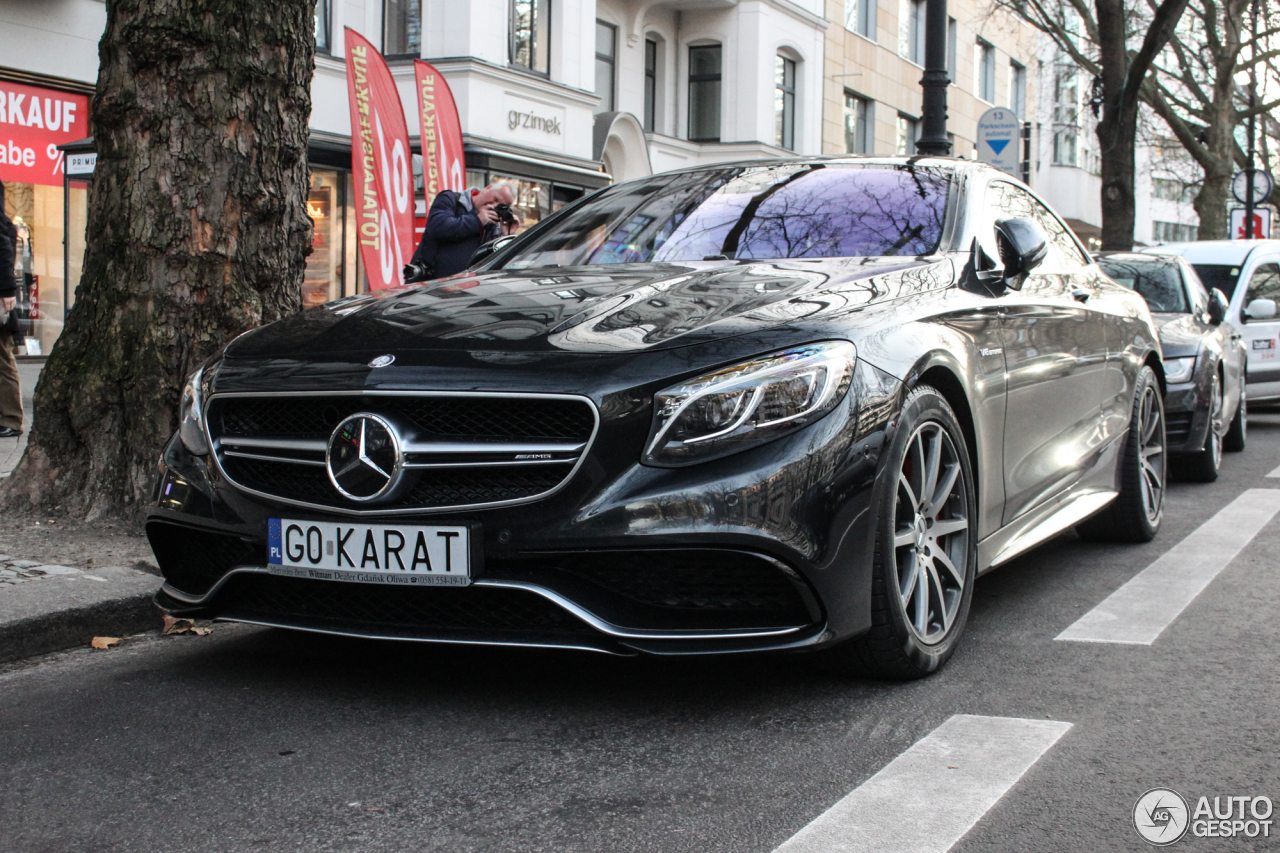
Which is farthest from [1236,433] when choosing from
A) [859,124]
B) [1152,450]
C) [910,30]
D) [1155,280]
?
[910,30]

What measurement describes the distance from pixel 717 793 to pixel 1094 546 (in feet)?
12.2

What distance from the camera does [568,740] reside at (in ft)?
10.9

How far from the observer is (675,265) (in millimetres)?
4461

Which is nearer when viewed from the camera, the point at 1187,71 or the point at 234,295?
the point at 234,295

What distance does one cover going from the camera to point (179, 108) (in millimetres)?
5738

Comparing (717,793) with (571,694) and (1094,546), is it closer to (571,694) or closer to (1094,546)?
(571,694)

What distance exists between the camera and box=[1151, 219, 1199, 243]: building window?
6919cm

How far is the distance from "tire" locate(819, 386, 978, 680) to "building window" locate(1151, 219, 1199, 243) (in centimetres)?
6830

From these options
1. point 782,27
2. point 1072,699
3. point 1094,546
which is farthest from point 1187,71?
point 1072,699

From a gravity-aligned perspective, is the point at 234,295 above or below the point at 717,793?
above

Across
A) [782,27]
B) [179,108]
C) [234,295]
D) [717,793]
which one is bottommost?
[717,793]

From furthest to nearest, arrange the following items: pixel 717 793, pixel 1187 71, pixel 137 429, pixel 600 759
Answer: pixel 1187 71, pixel 137 429, pixel 600 759, pixel 717 793

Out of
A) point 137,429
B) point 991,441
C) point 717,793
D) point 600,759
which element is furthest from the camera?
point 137,429

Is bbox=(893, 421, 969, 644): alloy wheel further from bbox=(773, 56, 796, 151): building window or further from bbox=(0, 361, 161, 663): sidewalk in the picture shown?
bbox=(773, 56, 796, 151): building window
